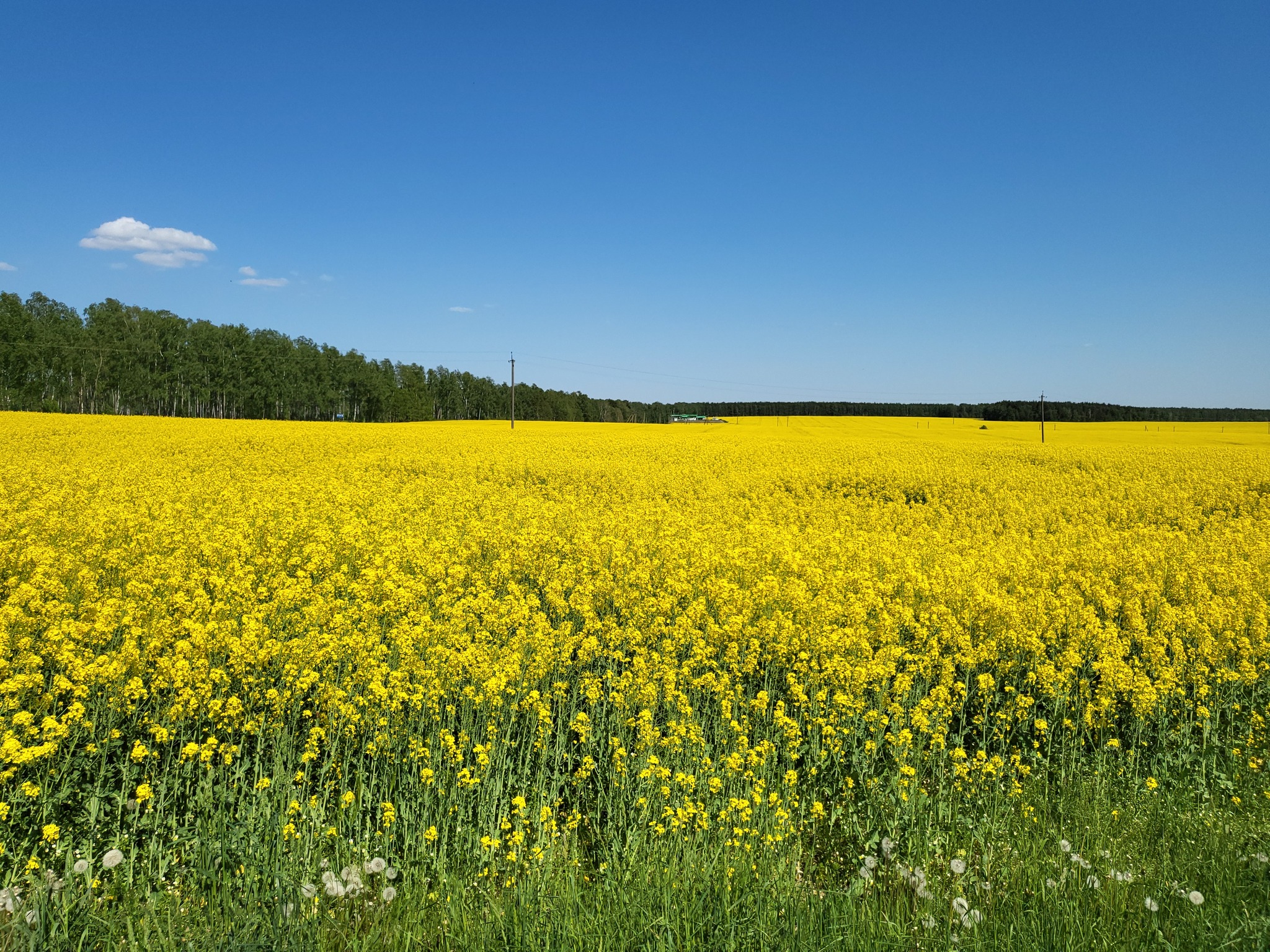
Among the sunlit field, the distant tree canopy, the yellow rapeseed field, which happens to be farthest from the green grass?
the distant tree canopy

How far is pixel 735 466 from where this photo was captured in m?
21.6

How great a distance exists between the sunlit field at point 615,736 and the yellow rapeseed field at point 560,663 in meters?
0.04

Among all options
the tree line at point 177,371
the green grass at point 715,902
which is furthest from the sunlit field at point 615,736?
the tree line at point 177,371

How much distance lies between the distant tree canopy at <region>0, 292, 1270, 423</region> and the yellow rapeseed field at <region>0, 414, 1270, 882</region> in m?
72.3

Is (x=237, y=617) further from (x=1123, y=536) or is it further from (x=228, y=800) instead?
(x=1123, y=536)

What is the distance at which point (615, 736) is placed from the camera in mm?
4871

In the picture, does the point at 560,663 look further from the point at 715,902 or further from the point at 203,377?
the point at 203,377

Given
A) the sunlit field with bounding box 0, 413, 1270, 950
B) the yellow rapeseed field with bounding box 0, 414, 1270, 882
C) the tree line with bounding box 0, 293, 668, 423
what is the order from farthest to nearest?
the tree line with bounding box 0, 293, 668, 423 → the yellow rapeseed field with bounding box 0, 414, 1270, 882 → the sunlit field with bounding box 0, 413, 1270, 950

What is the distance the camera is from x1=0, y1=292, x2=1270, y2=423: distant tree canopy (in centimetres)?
6619

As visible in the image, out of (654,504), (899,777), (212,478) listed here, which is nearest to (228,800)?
(899,777)

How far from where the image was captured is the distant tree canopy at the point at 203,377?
2606 inches

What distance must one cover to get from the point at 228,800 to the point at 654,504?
32.9 feet

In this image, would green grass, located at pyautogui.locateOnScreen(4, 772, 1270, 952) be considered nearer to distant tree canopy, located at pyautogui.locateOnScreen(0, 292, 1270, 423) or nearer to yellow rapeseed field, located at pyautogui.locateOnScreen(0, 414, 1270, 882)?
yellow rapeseed field, located at pyautogui.locateOnScreen(0, 414, 1270, 882)

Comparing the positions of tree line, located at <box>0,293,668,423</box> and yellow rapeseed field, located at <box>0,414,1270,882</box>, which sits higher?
tree line, located at <box>0,293,668,423</box>
